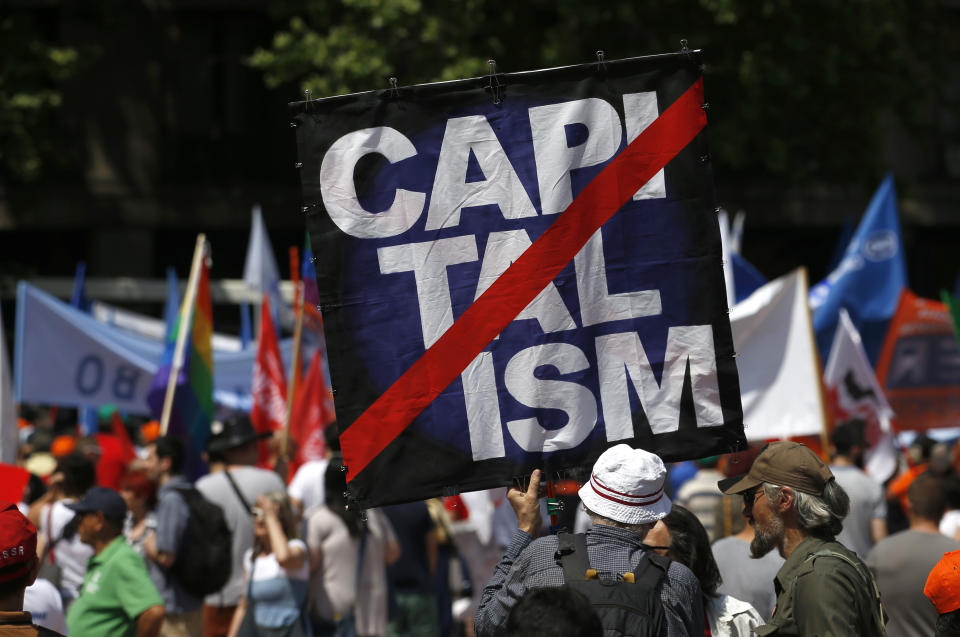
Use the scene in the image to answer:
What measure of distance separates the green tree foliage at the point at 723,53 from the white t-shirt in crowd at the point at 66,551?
10.9m

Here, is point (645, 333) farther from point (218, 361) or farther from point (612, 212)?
point (218, 361)

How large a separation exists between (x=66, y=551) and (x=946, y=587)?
16.1 feet

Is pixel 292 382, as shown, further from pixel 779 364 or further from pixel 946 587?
pixel 946 587

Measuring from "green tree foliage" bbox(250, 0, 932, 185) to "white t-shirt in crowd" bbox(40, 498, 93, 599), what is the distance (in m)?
10.9

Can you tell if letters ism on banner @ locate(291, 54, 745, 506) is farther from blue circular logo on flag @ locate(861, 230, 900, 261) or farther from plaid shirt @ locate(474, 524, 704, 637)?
blue circular logo on flag @ locate(861, 230, 900, 261)

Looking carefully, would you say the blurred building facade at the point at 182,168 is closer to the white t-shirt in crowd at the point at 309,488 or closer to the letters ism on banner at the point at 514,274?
the white t-shirt in crowd at the point at 309,488

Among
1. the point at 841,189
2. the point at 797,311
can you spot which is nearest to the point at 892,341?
the point at 797,311

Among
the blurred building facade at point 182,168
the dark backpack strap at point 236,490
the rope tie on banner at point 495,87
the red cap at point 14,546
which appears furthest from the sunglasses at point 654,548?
the blurred building facade at point 182,168

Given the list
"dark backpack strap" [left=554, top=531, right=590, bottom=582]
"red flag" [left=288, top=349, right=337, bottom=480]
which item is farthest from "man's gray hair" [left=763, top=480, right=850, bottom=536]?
"red flag" [left=288, top=349, right=337, bottom=480]

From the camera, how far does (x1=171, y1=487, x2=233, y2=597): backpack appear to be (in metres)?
7.04

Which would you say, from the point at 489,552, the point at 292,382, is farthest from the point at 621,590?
the point at 489,552

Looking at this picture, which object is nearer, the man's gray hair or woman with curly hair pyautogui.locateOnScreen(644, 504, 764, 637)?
the man's gray hair

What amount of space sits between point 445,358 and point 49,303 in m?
7.37

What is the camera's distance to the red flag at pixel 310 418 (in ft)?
33.3
